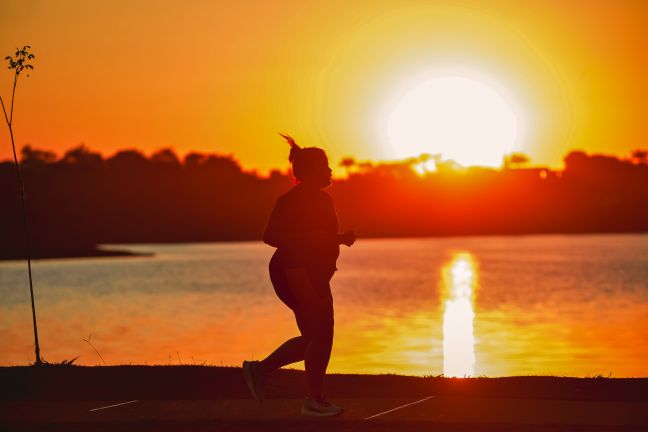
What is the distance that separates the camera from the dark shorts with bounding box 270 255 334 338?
9.08 m

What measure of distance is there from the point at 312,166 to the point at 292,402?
7.05 ft

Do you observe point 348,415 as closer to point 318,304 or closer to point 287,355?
point 287,355

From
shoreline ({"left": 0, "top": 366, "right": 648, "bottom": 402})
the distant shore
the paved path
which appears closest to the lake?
shoreline ({"left": 0, "top": 366, "right": 648, "bottom": 402})

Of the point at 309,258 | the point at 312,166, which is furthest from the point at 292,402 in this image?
the point at 312,166

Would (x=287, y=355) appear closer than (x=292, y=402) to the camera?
Yes

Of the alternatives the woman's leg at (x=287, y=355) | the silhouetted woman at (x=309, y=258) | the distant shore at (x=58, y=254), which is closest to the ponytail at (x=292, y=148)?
the silhouetted woman at (x=309, y=258)

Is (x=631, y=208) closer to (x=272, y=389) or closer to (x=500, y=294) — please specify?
(x=500, y=294)

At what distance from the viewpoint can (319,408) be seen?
913 cm

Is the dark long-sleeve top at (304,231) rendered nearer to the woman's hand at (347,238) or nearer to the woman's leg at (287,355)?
the woman's hand at (347,238)

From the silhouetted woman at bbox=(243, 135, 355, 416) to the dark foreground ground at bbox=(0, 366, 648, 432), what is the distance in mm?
492

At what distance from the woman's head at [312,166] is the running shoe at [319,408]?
5.80 feet

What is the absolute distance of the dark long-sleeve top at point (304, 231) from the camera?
9.12m

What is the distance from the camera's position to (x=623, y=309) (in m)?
46.5

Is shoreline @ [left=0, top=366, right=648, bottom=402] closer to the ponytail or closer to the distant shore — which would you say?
the ponytail
